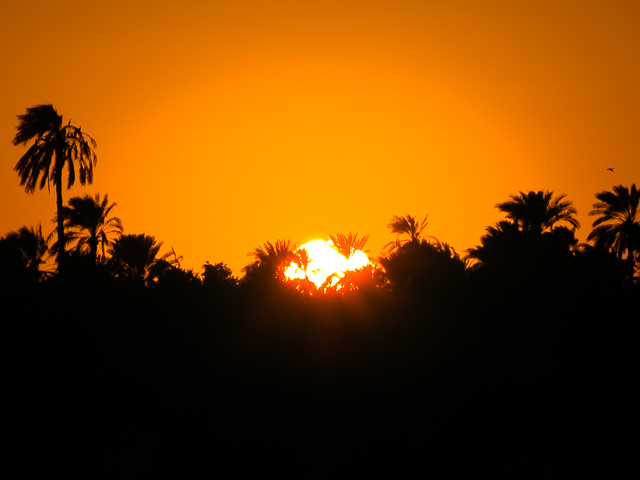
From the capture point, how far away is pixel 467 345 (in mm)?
24359

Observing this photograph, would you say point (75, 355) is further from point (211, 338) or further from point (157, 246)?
→ point (157, 246)

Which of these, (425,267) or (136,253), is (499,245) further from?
(136,253)

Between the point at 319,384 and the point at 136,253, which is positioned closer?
the point at 319,384

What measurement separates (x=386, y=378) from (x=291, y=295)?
19.4ft

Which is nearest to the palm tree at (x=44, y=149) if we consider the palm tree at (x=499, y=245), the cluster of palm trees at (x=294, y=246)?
the cluster of palm trees at (x=294, y=246)

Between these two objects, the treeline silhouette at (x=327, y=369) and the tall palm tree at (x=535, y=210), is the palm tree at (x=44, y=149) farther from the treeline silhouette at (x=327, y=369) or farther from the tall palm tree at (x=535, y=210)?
the tall palm tree at (x=535, y=210)

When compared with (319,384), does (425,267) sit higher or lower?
higher

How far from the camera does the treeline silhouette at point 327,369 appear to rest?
2036cm

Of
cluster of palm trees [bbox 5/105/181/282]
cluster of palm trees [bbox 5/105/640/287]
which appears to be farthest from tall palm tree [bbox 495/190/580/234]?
cluster of palm trees [bbox 5/105/181/282]

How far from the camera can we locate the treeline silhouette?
20359 mm

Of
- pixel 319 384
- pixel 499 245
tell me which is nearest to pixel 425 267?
pixel 499 245

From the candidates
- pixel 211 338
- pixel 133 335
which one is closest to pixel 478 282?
pixel 211 338

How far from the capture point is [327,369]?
76.8ft

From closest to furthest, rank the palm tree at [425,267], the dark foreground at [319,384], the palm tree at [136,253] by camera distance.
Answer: the dark foreground at [319,384] < the palm tree at [425,267] < the palm tree at [136,253]
